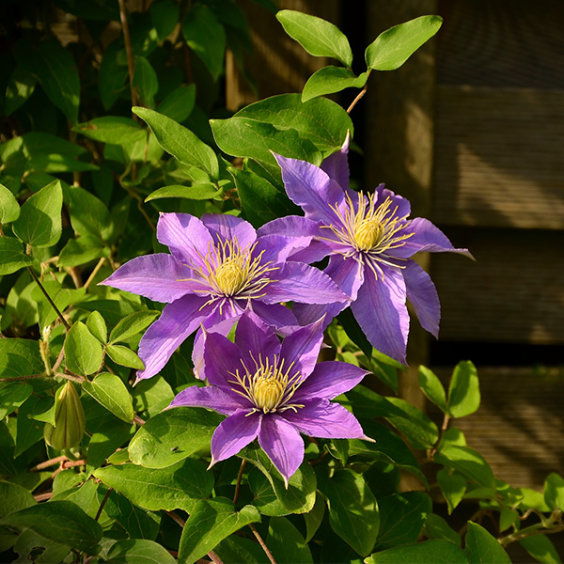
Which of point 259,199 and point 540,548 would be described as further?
point 540,548

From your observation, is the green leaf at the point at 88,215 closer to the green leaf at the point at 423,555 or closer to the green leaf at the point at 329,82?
the green leaf at the point at 329,82

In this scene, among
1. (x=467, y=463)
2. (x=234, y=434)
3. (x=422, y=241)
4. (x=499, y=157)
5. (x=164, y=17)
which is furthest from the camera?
(x=499, y=157)

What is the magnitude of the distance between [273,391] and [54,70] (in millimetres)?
611

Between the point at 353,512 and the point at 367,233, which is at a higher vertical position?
the point at 367,233

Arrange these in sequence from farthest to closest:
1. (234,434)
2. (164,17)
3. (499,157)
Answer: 1. (499,157)
2. (164,17)
3. (234,434)

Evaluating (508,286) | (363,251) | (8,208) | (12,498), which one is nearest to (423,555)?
(363,251)

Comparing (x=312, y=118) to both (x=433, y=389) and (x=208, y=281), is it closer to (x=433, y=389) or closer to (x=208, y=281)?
(x=208, y=281)

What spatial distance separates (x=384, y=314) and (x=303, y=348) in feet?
0.25

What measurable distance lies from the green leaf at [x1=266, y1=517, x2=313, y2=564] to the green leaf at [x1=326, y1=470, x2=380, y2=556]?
37 mm

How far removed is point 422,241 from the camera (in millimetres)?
525

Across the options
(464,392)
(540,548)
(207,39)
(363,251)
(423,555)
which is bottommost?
(540,548)

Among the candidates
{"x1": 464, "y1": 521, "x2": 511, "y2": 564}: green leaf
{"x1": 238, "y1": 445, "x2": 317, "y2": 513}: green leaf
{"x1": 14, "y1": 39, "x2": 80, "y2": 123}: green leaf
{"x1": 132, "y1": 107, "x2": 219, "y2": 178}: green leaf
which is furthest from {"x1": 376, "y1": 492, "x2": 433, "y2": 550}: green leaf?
{"x1": 14, "y1": 39, "x2": 80, "y2": 123}: green leaf

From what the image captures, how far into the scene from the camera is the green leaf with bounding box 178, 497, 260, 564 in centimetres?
43

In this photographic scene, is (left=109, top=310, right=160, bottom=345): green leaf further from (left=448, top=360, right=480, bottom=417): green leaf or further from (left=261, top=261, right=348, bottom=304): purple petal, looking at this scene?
(left=448, top=360, right=480, bottom=417): green leaf
